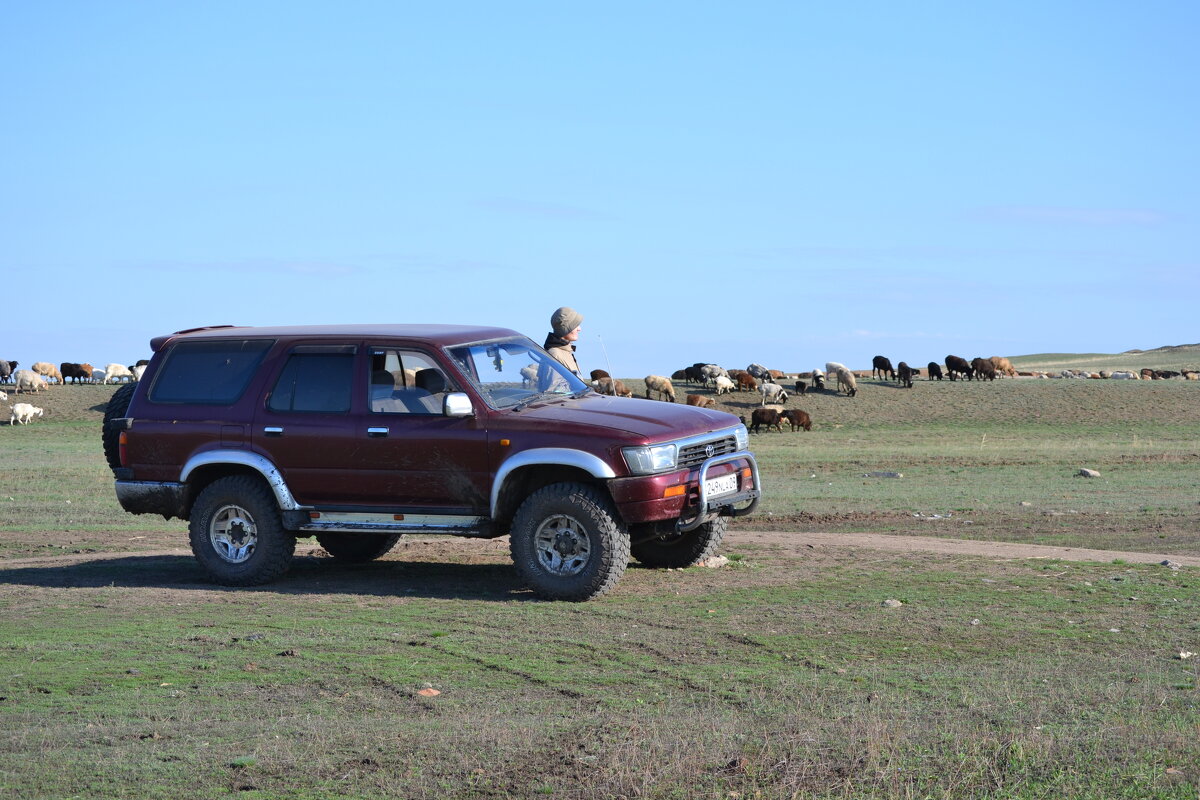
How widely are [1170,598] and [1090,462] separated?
2222cm

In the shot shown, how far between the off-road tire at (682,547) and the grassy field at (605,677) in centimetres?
40

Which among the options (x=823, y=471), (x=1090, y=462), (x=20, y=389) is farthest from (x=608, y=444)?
(x=20, y=389)

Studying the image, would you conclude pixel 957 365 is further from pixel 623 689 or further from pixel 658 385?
pixel 623 689

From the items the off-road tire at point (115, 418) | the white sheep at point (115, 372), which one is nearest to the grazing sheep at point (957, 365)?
the white sheep at point (115, 372)

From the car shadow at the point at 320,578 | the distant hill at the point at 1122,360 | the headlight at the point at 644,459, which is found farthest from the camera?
the distant hill at the point at 1122,360

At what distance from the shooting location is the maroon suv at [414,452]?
10.8 meters

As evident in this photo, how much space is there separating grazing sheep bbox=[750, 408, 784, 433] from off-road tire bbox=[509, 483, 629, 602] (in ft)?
128

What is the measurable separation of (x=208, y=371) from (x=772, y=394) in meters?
48.3

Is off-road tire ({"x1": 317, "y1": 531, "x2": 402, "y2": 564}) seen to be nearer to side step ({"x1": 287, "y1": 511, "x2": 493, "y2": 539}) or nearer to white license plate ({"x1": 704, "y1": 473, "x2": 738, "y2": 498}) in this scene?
side step ({"x1": 287, "y1": 511, "x2": 493, "y2": 539})

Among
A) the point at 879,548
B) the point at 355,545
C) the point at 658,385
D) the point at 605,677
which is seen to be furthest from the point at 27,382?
the point at 605,677

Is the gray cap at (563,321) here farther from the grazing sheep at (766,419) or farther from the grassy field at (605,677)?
the grazing sheep at (766,419)

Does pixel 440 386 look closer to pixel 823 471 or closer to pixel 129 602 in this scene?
pixel 129 602

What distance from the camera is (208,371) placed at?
12086 mm

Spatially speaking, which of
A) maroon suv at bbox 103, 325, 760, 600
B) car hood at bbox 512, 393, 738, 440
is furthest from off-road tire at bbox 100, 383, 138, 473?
car hood at bbox 512, 393, 738, 440
